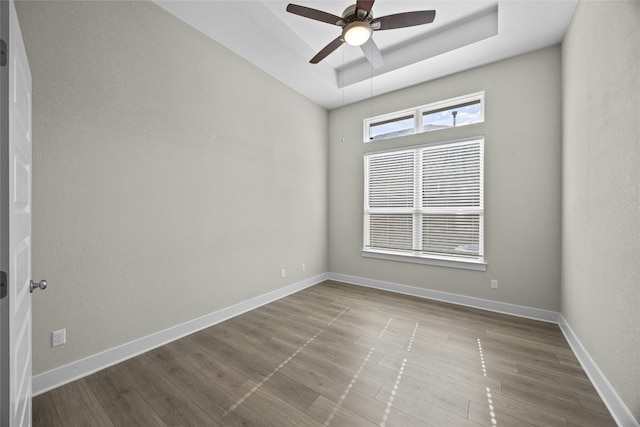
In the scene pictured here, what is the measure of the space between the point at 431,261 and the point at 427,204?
0.84m

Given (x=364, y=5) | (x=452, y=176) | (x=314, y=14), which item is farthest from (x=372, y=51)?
(x=452, y=176)

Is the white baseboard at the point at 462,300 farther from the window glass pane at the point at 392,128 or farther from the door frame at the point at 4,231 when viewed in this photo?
the door frame at the point at 4,231

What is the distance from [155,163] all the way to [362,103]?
11.2ft

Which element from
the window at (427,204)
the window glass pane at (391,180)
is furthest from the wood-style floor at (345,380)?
the window glass pane at (391,180)

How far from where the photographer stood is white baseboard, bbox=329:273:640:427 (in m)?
1.61

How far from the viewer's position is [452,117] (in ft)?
12.2

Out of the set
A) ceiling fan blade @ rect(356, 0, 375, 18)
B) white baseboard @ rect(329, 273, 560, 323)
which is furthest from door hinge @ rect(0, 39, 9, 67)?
white baseboard @ rect(329, 273, 560, 323)

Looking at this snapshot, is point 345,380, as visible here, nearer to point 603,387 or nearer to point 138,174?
point 603,387

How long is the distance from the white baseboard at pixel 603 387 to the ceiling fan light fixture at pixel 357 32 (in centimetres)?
312

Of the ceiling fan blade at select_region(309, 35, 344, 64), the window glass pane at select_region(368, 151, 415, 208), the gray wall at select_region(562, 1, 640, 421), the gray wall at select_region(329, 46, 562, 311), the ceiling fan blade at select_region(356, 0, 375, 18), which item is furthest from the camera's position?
the window glass pane at select_region(368, 151, 415, 208)

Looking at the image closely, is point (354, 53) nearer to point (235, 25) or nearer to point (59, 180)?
point (235, 25)

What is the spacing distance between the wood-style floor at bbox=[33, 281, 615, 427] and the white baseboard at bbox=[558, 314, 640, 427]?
0.05 m

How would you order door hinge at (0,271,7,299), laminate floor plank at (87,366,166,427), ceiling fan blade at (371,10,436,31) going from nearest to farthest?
door hinge at (0,271,7,299)
laminate floor plank at (87,366,166,427)
ceiling fan blade at (371,10,436,31)

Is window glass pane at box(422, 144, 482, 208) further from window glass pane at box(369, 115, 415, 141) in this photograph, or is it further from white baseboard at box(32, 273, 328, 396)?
white baseboard at box(32, 273, 328, 396)
